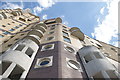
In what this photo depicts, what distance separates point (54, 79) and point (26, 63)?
3893 millimetres

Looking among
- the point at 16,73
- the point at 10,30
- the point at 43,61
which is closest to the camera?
the point at 16,73

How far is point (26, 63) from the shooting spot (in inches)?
448

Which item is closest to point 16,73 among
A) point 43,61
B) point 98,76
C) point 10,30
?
point 43,61

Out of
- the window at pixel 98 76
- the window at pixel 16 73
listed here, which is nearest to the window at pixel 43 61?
the window at pixel 16 73

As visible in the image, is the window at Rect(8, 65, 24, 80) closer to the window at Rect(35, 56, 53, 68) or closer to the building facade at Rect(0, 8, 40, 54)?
the window at Rect(35, 56, 53, 68)

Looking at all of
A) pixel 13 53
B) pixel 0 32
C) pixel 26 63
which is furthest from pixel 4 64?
pixel 0 32

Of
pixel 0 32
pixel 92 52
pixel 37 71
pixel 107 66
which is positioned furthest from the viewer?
pixel 0 32

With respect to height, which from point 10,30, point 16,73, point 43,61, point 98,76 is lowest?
point 98,76

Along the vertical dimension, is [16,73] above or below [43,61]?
below

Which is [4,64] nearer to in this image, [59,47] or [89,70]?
[59,47]

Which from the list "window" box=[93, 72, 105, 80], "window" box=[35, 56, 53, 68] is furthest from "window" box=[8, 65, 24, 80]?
"window" box=[93, 72, 105, 80]

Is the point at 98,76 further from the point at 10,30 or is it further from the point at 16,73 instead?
the point at 10,30

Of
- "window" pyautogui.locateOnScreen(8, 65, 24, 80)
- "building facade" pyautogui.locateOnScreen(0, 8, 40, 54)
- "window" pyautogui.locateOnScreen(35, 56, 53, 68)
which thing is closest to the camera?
"window" pyautogui.locateOnScreen(8, 65, 24, 80)

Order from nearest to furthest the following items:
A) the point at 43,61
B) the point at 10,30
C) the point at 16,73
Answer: the point at 16,73
the point at 43,61
the point at 10,30
